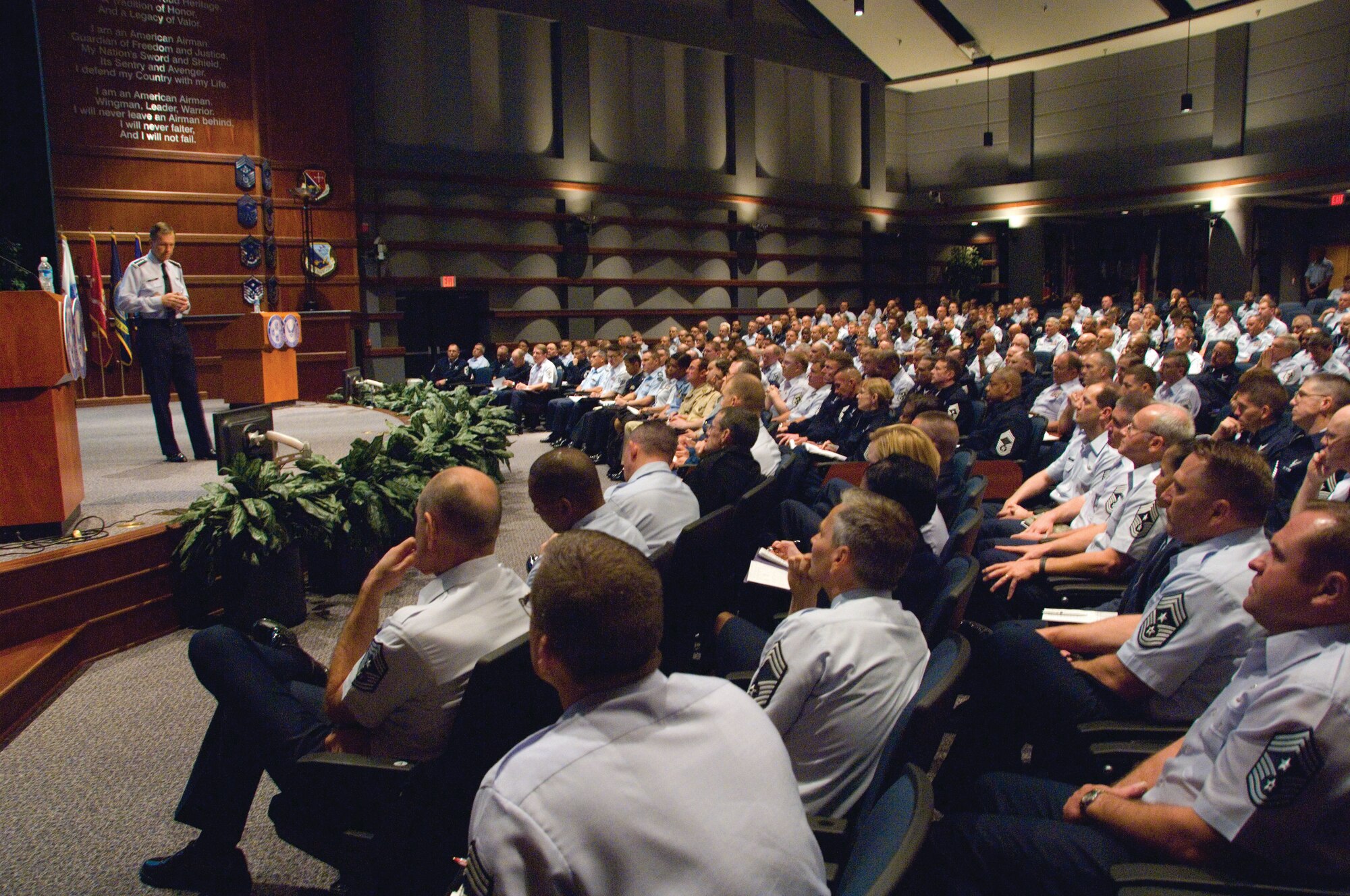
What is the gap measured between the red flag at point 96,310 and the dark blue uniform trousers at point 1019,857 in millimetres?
8848

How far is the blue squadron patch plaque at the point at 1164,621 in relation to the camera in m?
1.89

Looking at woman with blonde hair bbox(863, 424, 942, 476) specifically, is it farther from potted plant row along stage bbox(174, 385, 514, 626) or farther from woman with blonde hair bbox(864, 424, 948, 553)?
potted plant row along stage bbox(174, 385, 514, 626)

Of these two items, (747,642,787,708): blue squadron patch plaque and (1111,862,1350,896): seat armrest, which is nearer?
(1111,862,1350,896): seat armrest

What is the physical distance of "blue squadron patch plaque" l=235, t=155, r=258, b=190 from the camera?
1008 centimetres

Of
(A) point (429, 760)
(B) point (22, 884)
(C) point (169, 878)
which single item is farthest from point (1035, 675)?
(B) point (22, 884)

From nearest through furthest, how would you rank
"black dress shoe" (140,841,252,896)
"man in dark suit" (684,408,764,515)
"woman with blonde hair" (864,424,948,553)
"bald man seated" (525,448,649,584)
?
"black dress shoe" (140,841,252,896)
"bald man seated" (525,448,649,584)
"woman with blonde hair" (864,424,948,553)
"man in dark suit" (684,408,764,515)

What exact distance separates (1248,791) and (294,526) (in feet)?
11.5

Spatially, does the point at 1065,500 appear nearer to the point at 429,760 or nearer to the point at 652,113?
the point at 429,760

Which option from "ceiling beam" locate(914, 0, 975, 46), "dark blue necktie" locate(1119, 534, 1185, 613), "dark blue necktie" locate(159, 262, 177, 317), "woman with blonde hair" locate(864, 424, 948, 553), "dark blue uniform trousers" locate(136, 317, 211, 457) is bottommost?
"dark blue necktie" locate(1119, 534, 1185, 613)

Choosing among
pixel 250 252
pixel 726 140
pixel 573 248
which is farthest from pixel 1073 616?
pixel 726 140

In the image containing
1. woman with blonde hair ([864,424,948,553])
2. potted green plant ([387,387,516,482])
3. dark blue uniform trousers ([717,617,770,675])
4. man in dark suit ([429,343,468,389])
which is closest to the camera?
dark blue uniform trousers ([717,617,770,675])

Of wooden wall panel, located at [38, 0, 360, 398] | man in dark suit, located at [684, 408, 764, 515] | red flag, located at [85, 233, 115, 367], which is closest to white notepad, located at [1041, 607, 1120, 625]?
man in dark suit, located at [684, 408, 764, 515]

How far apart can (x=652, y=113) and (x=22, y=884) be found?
14.0m

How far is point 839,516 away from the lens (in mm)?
1891
